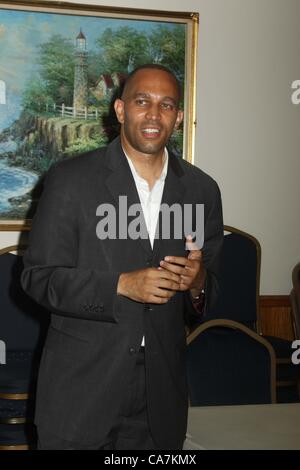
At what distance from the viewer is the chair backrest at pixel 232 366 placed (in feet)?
8.24

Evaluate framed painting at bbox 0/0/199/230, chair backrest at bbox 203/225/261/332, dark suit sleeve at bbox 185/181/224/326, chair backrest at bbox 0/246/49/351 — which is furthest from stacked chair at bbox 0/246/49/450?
dark suit sleeve at bbox 185/181/224/326

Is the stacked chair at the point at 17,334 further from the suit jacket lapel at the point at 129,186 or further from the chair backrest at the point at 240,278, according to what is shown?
the suit jacket lapel at the point at 129,186

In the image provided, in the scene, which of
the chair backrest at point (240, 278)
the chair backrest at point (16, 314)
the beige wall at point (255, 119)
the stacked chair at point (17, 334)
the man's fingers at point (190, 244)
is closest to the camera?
the man's fingers at point (190, 244)

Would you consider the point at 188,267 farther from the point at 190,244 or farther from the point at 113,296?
the point at 113,296

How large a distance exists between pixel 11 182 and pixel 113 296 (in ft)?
8.44

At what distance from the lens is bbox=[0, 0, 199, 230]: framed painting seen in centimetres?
431

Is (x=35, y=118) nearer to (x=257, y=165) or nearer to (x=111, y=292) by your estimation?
(x=257, y=165)

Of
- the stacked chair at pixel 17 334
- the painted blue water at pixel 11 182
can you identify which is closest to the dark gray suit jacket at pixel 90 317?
the stacked chair at pixel 17 334

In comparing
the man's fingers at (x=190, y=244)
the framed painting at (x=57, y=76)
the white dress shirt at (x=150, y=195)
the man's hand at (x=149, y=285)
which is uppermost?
the framed painting at (x=57, y=76)

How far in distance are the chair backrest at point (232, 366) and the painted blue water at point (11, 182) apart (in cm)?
202

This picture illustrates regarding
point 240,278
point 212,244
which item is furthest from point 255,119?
point 212,244

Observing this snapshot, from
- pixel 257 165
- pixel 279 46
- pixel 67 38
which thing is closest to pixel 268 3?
pixel 279 46

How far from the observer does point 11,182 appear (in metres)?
4.32
